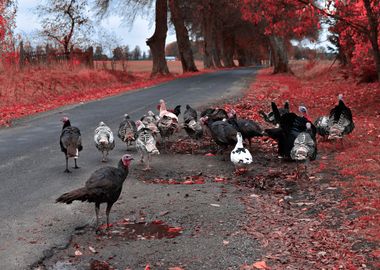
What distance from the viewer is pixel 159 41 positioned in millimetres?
42312

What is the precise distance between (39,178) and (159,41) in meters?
33.6

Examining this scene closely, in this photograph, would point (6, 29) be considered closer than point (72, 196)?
No

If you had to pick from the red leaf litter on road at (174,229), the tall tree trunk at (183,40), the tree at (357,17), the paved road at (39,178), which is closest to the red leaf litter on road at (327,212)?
the red leaf litter on road at (174,229)

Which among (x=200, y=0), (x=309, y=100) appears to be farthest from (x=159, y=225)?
(x=200, y=0)

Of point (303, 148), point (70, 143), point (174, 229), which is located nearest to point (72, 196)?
point (174, 229)

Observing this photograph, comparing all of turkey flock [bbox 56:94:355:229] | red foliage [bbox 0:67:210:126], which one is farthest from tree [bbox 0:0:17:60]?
turkey flock [bbox 56:94:355:229]

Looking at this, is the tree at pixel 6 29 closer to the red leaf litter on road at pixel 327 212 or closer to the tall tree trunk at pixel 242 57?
the red leaf litter on road at pixel 327 212

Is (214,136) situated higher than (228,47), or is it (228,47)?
(228,47)

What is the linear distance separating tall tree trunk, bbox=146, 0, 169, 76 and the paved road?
21906mm

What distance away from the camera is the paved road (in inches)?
262

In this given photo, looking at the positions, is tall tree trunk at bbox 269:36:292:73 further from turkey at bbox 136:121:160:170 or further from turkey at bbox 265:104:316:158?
turkey at bbox 136:121:160:170

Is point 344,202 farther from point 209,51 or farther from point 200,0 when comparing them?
point 209,51

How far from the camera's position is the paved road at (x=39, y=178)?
21.8 ft

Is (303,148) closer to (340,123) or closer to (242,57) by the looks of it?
(340,123)
